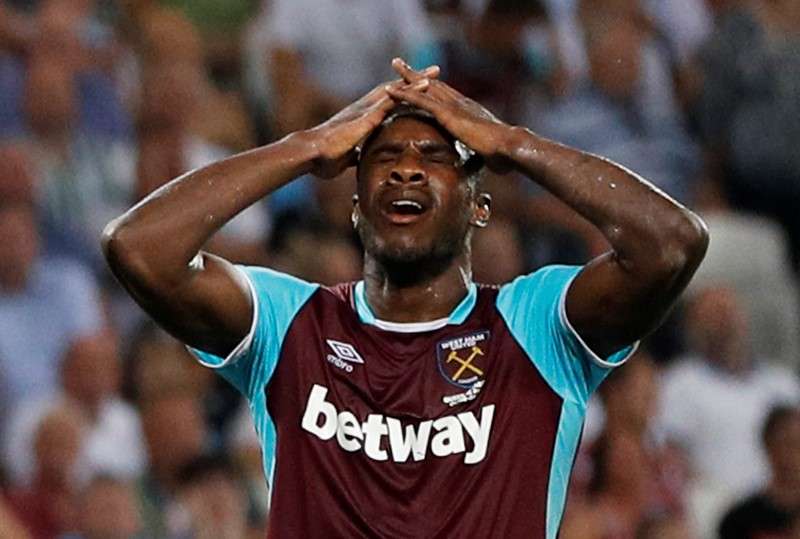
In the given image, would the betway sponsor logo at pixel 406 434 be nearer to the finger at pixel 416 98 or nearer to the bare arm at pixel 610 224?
the bare arm at pixel 610 224

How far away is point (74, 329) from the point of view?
867cm

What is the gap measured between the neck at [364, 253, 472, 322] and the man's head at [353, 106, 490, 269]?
4 centimetres

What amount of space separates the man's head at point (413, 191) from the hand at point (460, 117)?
4cm

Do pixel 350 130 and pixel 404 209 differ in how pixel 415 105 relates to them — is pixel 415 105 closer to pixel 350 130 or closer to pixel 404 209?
pixel 350 130

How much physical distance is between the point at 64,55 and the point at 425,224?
15.6ft

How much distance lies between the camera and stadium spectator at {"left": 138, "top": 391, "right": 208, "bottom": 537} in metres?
8.24

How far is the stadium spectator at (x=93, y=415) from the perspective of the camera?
27.1 feet

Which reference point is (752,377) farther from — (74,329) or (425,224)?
(425,224)

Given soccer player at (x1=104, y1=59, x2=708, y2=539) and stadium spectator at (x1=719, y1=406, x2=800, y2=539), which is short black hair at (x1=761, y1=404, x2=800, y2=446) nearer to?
stadium spectator at (x1=719, y1=406, x2=800, y2=539)

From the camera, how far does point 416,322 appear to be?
17.0ft

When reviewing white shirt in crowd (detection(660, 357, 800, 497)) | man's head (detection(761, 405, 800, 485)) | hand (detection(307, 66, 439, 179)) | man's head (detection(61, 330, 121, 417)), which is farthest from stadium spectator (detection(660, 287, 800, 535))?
hand (detection(307, 66, 439, 179))

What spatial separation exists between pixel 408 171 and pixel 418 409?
1.88 ft

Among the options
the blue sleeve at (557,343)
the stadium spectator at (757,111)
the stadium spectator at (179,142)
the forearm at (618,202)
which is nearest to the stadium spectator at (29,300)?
the stadium spectator at (179,142)

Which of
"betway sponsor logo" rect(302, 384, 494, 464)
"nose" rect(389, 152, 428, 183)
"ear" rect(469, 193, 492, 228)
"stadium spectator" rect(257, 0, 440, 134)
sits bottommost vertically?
"betway sponsor logo" rect(302, 384, 494, 464)
